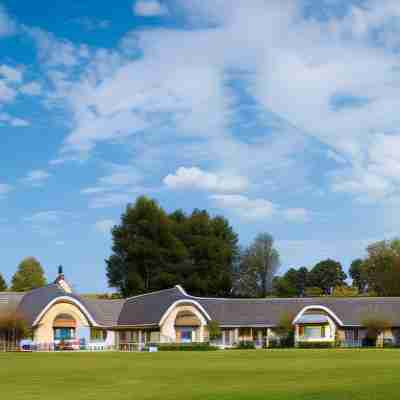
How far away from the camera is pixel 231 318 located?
77875 mm

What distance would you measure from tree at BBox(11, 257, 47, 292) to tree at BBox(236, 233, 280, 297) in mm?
31060

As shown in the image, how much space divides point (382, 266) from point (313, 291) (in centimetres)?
3328

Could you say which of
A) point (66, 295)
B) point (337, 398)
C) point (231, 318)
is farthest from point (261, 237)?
point (337, 398)

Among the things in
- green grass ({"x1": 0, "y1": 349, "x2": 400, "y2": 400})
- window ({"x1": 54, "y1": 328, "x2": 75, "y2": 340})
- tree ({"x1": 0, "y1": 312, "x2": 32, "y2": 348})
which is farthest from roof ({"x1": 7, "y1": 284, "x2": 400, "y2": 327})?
green grass ({"x1": 0, "y1": 349, "x2": 400, "y2": 400})

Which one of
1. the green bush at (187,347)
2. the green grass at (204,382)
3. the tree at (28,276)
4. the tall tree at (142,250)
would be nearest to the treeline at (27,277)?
the tree at (28,276)

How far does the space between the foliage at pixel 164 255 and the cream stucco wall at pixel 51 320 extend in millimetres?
26705

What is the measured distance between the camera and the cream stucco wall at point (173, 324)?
76.0m

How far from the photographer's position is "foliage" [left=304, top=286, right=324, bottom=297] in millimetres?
143200

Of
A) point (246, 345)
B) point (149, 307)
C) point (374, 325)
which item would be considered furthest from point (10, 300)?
point (374, 325)

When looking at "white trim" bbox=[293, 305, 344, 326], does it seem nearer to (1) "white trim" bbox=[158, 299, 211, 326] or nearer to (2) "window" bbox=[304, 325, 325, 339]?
(2) "window" bbox=[304, 325, 325, 339]

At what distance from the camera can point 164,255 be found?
10269cm

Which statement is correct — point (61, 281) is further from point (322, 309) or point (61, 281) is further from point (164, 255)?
point (322, 309)

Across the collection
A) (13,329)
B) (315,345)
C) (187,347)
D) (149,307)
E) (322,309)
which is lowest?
(315,345)

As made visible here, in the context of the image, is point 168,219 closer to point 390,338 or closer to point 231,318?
point 231,318
